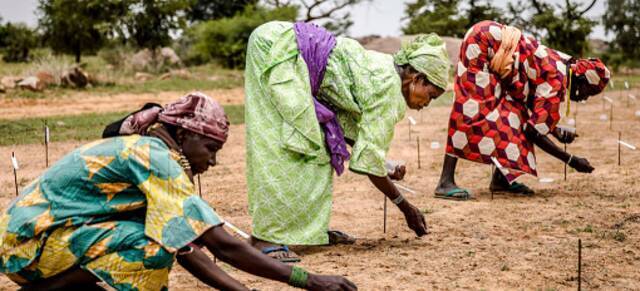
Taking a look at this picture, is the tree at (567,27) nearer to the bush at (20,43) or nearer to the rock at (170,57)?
the rock at (170,57)

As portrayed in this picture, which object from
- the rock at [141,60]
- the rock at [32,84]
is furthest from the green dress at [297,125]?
the rock at [141,60]

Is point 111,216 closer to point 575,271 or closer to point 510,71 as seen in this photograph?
point 575,271

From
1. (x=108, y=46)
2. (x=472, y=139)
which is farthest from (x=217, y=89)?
(x=472, y=139)

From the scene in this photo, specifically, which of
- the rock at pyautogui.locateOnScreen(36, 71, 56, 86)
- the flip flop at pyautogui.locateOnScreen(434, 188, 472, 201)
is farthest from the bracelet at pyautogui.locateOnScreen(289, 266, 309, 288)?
the rock at pyautogui.locateOnScreen(36, 71, 56, 86)

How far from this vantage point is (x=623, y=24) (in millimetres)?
29109

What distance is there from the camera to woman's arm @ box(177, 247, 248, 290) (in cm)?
279

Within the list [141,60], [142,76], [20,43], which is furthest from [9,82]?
[20,43]

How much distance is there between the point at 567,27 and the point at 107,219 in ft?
86.2

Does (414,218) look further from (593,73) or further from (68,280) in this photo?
(593,73)

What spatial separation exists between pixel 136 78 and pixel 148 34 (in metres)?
4.14

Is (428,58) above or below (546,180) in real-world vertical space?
above

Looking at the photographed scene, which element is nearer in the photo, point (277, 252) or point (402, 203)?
point (277, 252)

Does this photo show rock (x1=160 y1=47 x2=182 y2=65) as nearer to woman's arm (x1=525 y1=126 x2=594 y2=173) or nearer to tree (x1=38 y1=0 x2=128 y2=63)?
tree (x1=38 y1=0 x2=128 y2=63)

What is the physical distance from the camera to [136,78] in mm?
21188
